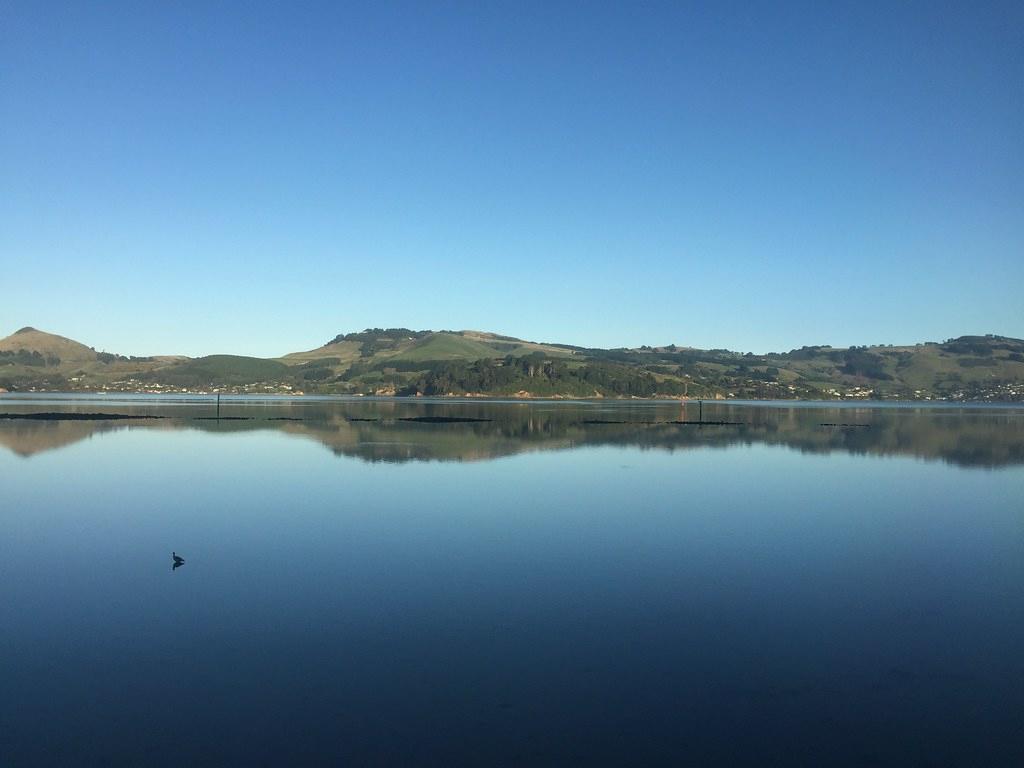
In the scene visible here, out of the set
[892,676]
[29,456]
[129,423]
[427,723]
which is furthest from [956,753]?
[129,423]

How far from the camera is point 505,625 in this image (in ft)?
47.1

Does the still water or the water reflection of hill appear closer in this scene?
the still water

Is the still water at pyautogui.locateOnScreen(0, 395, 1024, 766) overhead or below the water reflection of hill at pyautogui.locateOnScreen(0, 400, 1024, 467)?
below

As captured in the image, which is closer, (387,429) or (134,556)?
(134,556)

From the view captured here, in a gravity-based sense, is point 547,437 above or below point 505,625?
above

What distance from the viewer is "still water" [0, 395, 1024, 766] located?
32.7ft

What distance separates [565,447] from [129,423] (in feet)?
159

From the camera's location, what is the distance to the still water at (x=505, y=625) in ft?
32.7

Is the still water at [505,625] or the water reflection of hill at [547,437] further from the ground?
the water reflection of hill at [547,437]

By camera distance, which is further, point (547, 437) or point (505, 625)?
point (547, 437)

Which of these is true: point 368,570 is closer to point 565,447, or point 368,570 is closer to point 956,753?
point 956,753

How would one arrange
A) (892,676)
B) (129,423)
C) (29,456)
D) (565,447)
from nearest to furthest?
(892,676)
(29,456)
(565,447)
(129,423)

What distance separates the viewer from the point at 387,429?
235 feet

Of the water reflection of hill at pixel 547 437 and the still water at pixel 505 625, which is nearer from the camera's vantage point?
the still water at pixel 505 625
